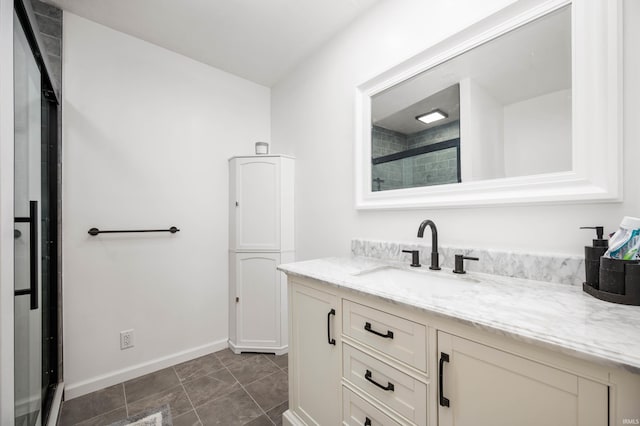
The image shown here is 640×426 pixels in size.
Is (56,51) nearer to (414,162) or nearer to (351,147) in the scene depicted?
(351,147)

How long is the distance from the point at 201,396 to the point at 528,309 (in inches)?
77.1

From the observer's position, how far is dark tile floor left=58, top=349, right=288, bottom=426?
5.18 ft

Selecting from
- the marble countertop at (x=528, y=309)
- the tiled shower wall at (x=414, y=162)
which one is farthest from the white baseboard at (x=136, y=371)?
the tiled shower wall at (x=414, y=162)

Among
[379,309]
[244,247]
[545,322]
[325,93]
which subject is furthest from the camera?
[244,247]

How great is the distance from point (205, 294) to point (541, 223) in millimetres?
2434

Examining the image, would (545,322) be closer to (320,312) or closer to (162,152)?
(320,312)

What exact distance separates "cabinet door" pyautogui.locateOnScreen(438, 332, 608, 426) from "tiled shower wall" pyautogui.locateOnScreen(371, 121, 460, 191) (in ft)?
2.90

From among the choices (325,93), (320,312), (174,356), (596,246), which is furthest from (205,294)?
(596,246)

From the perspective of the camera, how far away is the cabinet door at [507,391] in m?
0.58

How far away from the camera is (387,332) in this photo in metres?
0.97

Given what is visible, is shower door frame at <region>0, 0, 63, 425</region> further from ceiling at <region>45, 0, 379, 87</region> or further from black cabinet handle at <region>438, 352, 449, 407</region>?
black cabinet handle at <region>438, 352, 449, 407</region>

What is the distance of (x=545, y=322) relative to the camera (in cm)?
67

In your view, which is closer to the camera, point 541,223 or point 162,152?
point 541,223

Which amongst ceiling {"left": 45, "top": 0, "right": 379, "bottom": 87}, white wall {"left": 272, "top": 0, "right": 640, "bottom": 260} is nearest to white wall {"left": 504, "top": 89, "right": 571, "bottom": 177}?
white wall {"left": 272, "top": 0, "right": 640, "bottom": 260}
